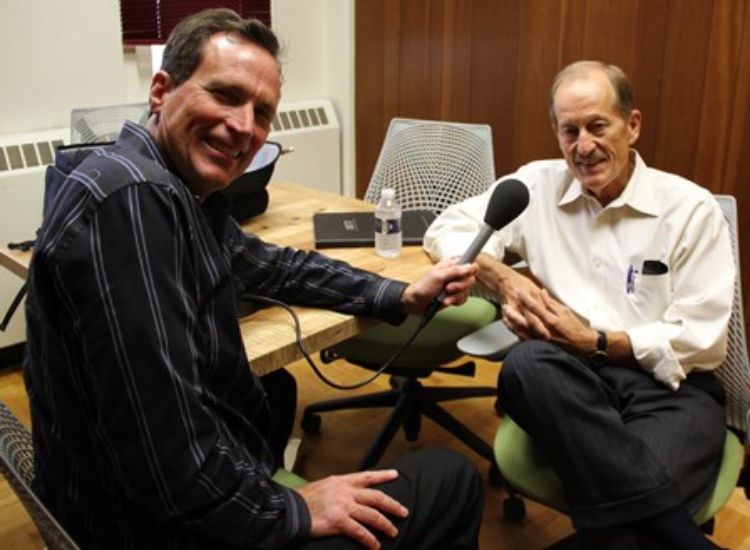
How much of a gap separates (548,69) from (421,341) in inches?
57.1

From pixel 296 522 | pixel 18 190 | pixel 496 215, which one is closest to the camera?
pixel 296 522

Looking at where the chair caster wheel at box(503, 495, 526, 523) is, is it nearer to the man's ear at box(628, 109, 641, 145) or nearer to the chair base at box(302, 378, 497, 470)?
the chair base at box(302, 378, 497, 470)

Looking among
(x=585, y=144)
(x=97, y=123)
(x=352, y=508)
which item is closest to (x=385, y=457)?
(x=585, y=144)

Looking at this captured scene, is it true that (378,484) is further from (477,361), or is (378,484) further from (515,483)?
(477,361)

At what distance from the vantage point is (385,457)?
242 centimetres

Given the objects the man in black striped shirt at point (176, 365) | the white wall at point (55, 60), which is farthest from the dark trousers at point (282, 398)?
the white wall at point (55, 60)

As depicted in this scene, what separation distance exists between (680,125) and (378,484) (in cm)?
202

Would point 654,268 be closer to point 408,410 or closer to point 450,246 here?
point 450,246

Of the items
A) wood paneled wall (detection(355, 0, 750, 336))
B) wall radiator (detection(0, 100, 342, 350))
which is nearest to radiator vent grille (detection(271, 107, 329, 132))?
wood paneled wall (detection(355, 0, 750, 336))

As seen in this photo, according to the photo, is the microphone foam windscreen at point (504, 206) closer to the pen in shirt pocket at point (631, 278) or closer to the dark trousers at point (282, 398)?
the pen in shirt pocket at point (631, 278)

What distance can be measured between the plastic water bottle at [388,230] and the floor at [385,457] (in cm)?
86

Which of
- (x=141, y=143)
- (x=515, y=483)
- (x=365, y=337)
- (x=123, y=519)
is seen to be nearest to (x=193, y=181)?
(x=141, y=143)

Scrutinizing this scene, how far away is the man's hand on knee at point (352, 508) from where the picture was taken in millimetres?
1089

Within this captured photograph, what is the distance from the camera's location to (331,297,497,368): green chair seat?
211 centimetres
